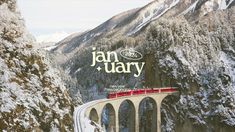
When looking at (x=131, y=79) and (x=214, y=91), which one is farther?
(x=131, y=79)

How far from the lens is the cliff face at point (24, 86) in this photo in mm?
42938

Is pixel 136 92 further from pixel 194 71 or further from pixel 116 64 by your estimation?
pixel 116 64

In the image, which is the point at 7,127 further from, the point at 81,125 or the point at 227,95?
the point at 227,95

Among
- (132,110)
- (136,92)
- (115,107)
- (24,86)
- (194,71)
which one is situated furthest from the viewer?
(194,71)

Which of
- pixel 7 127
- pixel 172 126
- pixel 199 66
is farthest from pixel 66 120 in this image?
pixel 199 66

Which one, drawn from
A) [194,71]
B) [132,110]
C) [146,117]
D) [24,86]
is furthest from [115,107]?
[24,86]

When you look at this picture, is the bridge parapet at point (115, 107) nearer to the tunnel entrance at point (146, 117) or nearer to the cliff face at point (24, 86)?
the tunnel entrance at point (146, 117)

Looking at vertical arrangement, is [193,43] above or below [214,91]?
above

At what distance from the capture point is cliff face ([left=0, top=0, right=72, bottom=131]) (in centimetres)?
4294

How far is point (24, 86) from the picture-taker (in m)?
47.3

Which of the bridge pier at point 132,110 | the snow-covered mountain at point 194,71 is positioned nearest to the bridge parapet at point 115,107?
the bridge pier at point 132,110

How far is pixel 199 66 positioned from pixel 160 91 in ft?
65.1

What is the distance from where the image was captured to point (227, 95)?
380 ft

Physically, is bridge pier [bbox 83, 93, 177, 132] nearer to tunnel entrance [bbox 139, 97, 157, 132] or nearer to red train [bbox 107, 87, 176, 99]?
red train [bbox 107, 87, 176, 99]
